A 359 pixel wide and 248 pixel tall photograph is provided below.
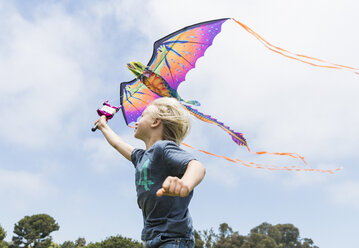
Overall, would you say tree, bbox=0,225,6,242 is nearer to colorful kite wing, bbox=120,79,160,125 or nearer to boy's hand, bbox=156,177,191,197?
colorful kite wing, bbox=120,79,160,125

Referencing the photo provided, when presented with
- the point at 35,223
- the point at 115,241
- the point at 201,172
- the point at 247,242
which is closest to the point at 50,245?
the point at 35,223

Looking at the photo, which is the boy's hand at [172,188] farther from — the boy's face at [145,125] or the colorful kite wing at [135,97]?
the colorful kite wing at [135,97]

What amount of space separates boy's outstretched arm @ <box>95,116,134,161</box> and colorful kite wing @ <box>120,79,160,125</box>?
1.54m

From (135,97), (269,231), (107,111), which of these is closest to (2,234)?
(135,97)

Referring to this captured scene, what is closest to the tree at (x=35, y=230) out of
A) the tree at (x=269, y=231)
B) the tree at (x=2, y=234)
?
the tree at (x=2, y=234)

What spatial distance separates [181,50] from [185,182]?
3.60m

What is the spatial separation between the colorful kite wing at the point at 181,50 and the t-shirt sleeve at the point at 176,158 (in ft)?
8.95

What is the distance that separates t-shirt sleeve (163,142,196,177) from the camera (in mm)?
1900

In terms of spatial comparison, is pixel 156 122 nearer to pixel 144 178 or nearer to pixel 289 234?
→ pixel 144 178

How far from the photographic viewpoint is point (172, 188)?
1.43 meters

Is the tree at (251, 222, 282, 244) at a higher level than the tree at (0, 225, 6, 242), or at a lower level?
higher

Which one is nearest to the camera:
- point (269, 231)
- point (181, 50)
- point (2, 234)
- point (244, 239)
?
point (181, 50)

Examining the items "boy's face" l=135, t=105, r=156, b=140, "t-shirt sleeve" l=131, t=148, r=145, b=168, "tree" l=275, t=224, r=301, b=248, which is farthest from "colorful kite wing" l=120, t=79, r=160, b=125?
"tree" l=275, t=224, r=301, b=248

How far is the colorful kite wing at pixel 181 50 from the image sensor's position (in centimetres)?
473
